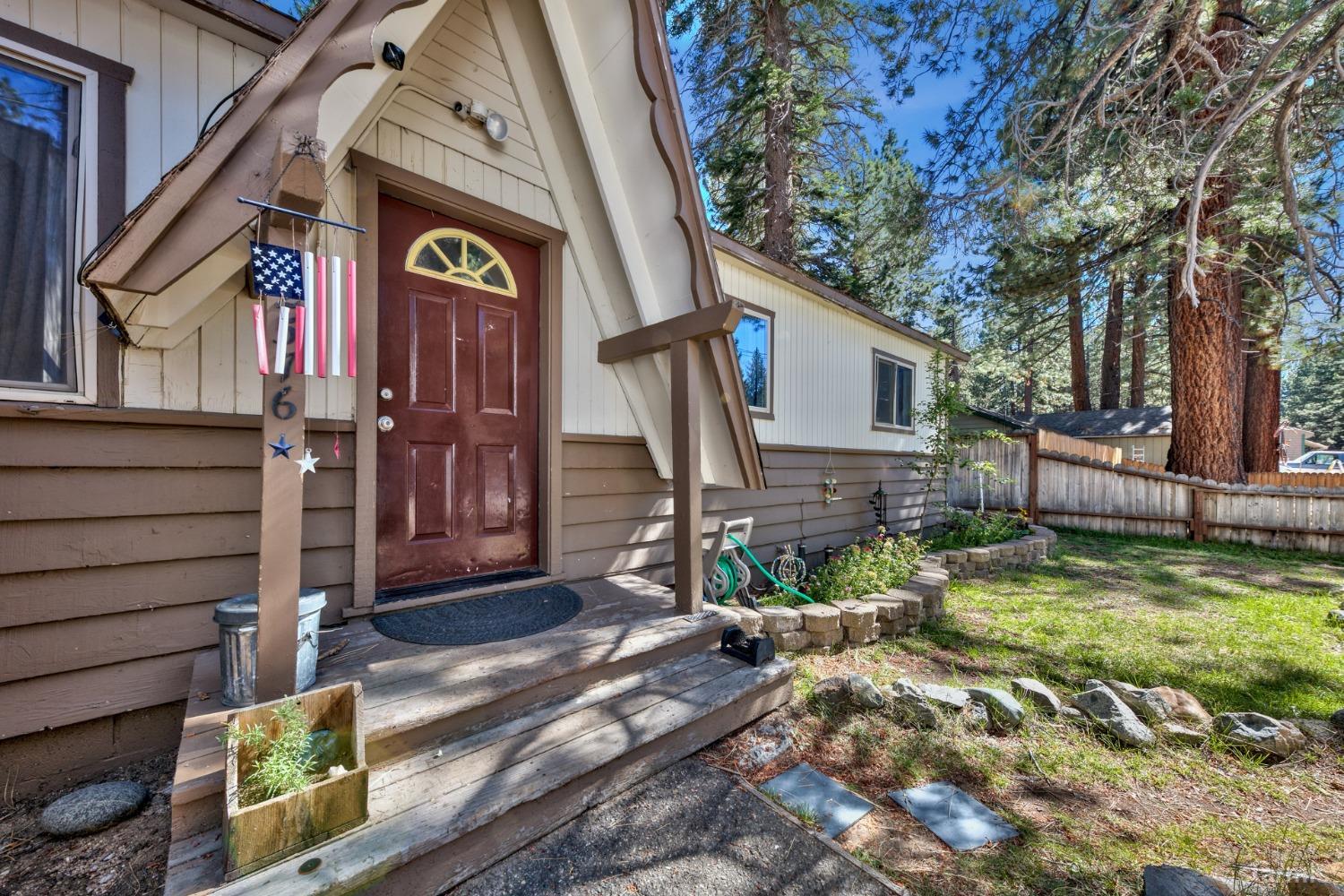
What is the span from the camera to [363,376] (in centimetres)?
258

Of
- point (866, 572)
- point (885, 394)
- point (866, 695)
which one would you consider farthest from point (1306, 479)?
point (866, 695)

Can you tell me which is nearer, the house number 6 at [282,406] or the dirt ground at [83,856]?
the dirt ground at [83,856]

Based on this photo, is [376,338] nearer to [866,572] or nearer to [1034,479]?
[866,572]

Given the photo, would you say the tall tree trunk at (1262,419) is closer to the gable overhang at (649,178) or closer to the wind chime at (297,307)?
the gable overhang at (649,178)

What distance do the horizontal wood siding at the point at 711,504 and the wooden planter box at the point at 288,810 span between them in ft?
6.14

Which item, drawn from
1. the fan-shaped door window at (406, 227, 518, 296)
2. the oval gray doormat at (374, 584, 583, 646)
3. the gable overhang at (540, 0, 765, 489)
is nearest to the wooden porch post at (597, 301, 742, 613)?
the gable overhang at (540, 0, 765, 489)

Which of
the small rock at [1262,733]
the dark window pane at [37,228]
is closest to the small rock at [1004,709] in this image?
the small rock at [1262,733]

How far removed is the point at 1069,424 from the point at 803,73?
15.7 m

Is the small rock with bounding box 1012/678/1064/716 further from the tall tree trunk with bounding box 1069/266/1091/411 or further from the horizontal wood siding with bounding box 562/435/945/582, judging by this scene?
the tall tree trunk with bounding box 1069/266/1091/411

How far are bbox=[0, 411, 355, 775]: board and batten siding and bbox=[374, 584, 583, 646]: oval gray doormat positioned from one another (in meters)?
0.67

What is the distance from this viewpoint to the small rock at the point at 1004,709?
8.68ft

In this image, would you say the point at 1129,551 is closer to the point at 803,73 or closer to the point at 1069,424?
the point at 803,73

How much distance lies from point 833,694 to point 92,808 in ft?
9.96

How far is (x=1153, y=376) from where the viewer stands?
81.5ft
